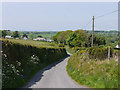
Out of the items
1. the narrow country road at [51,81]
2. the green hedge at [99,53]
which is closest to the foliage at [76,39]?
the green hedge at [99,53]

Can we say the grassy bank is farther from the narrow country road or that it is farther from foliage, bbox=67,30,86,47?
foliage, bbox=67,30,86,47

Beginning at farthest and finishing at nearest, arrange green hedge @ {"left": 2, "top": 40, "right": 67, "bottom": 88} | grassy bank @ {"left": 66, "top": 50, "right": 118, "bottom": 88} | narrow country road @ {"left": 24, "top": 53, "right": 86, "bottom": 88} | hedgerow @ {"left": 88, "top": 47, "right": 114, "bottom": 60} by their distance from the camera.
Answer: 1. hedgerow @ {"left": 88, "top": 47, "right": 114, "bottom": 60}
2. narrow country road @ {"left": 24, "top": 53, "right": 86, "bottom": 88}
3. grassy bank @ {"left": 66, "top": 50, "right": 118, "bottom": 88}
4. green hedge @ {"left": 2, "top": 40, "right": 67, "bottom": 88}

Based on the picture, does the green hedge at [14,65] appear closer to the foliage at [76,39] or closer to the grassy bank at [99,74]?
the grassy bank at [99,74]

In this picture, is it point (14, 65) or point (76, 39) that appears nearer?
point (14, 65)

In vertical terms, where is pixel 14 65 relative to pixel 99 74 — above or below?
above

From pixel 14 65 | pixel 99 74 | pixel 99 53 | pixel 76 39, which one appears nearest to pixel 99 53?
pixel 99 53

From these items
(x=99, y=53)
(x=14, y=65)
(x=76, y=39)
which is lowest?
(x=14, y=65)

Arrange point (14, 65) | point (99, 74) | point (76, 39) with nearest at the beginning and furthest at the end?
point (99, 74) < point (14, 65) < point (76, 39)

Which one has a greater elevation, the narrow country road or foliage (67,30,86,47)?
foliage (67,30,86,47)

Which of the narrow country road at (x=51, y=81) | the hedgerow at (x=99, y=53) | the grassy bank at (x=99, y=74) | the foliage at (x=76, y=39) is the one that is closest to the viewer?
the grassy bank at (x=99, y=74)

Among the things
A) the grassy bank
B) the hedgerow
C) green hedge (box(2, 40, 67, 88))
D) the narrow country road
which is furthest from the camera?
the hedgerow

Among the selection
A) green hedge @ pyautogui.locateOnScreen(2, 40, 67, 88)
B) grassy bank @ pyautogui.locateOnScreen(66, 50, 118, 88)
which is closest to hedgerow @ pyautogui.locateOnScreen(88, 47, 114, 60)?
grassy bank @ pyautogui.locateOnScreen(66, 50, 118, 88)

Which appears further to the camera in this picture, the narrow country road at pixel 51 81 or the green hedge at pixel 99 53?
the green hedge at pixel 99 53

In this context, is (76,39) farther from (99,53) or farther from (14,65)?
(14,65)
